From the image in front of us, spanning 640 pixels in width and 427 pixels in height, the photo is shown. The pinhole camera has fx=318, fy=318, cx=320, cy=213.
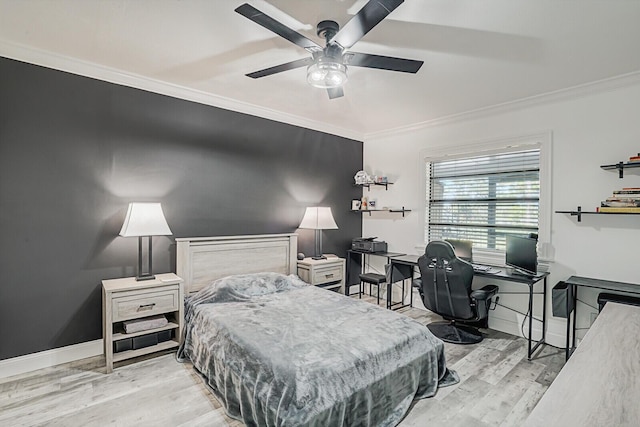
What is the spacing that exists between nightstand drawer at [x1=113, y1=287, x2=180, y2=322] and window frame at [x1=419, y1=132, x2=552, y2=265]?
320 centimetres

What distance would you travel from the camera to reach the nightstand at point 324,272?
4016 mm

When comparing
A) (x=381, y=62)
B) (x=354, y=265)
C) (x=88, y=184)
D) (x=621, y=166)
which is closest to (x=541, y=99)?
(x=621, y=166)

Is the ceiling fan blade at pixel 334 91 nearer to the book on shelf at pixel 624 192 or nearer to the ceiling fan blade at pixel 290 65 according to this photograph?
the ceiling fan blade at pixel 290 65

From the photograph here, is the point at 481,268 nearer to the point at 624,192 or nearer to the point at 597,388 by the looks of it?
the point at 624,192

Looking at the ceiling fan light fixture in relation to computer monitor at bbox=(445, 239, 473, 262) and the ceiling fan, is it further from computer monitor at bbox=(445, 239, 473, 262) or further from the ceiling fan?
computer monitor at bbox=(445, 239, 473, 262)

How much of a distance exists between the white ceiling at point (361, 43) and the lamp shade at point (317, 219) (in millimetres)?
1453

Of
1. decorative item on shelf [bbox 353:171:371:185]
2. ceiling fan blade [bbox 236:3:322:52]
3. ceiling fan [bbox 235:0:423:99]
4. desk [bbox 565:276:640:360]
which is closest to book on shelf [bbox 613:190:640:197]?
desk [bbox 565:276:640:360]

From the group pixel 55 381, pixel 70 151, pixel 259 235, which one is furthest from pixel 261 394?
pixel 70 151

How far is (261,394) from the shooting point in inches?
71.5

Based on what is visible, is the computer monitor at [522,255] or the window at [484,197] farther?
the window at [484,197]

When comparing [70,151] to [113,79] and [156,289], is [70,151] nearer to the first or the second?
[113,79]

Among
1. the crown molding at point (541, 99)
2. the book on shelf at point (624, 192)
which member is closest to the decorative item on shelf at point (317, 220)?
the crown molding at point (541, 99)

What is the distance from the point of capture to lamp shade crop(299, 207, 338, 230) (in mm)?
4192

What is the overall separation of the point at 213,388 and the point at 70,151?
2.34m
